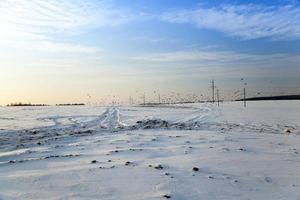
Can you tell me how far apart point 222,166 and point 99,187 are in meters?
3.07

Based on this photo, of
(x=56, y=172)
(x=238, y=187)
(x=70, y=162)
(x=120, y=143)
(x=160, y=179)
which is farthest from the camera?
(x=120, y=143)

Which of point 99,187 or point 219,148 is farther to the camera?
point 219,148

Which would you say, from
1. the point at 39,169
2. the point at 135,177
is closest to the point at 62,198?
the point at 135,177

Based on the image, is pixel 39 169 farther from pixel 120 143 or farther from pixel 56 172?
pixel 120 143

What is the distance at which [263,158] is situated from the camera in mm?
10578

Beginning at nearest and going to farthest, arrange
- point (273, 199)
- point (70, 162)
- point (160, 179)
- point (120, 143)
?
point (273, 199) < point (160, 179) < point (70, 162) < point (120, 143)

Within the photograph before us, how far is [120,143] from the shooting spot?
557 inches

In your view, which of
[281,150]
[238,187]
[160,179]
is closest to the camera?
[238,187]

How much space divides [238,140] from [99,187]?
27.3 feet

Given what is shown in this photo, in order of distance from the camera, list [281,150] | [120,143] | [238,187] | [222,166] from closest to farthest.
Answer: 1. [238,187]
2. [222,166]
3. [281,150]
4. [120,143]

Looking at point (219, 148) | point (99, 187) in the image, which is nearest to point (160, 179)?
point (99, 187)

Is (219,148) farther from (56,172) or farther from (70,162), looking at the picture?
(56,172)

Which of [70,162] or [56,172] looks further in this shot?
[70,162]

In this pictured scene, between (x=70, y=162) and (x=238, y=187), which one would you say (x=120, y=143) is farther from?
(x=238, y=187)
